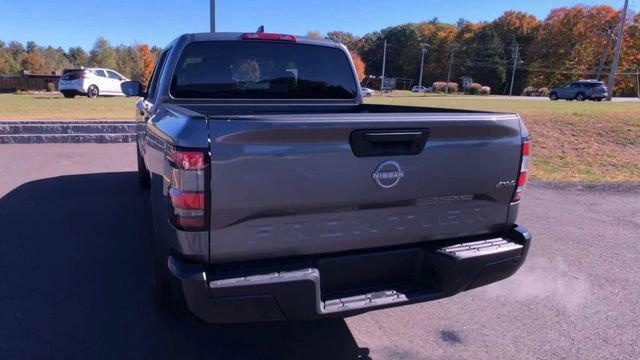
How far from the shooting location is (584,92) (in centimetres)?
3894

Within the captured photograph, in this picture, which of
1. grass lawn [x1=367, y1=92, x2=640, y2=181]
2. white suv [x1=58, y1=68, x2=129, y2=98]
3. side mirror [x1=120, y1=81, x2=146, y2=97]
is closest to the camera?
side mirror [x1=120, y1=81, x2=146, y2=97]

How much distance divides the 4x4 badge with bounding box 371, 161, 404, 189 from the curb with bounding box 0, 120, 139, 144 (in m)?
9.84

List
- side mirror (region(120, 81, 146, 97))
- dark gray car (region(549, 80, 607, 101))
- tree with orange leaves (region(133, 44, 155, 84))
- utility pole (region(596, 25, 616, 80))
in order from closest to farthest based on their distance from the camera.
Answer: side mirror (region(120, 81, 146, 97)) → dark gray car (region(549, 80, 607, 101)) → tree with orange leaves (region(133, 44, 155, 84)) → utility pole (region(596, 25, 616, 80))

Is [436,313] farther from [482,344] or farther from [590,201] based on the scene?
[590,201]

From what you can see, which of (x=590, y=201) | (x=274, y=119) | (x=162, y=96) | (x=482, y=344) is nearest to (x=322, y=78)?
(x=162, y=96)

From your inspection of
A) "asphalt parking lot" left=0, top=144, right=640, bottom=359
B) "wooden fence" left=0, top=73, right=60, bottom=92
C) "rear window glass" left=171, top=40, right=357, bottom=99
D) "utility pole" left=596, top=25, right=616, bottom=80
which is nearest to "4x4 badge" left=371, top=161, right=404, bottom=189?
"asphalt parking lot" left=0, top=144, right=640, bottom=359

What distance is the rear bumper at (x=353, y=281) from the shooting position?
2.22m

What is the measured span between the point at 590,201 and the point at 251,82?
18.3ft

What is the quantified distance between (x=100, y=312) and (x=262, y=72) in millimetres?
2386

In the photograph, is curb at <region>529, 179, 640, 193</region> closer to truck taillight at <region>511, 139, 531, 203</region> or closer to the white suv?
truck taillight at <region>511, 139, 531, 203</region>

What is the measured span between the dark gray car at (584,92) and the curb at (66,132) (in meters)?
38.2

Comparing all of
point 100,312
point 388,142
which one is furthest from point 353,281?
point 100,312

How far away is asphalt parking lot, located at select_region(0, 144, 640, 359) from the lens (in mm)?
3064

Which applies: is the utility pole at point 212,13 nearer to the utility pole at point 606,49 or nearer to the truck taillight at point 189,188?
the truck taillight at point 189,188
